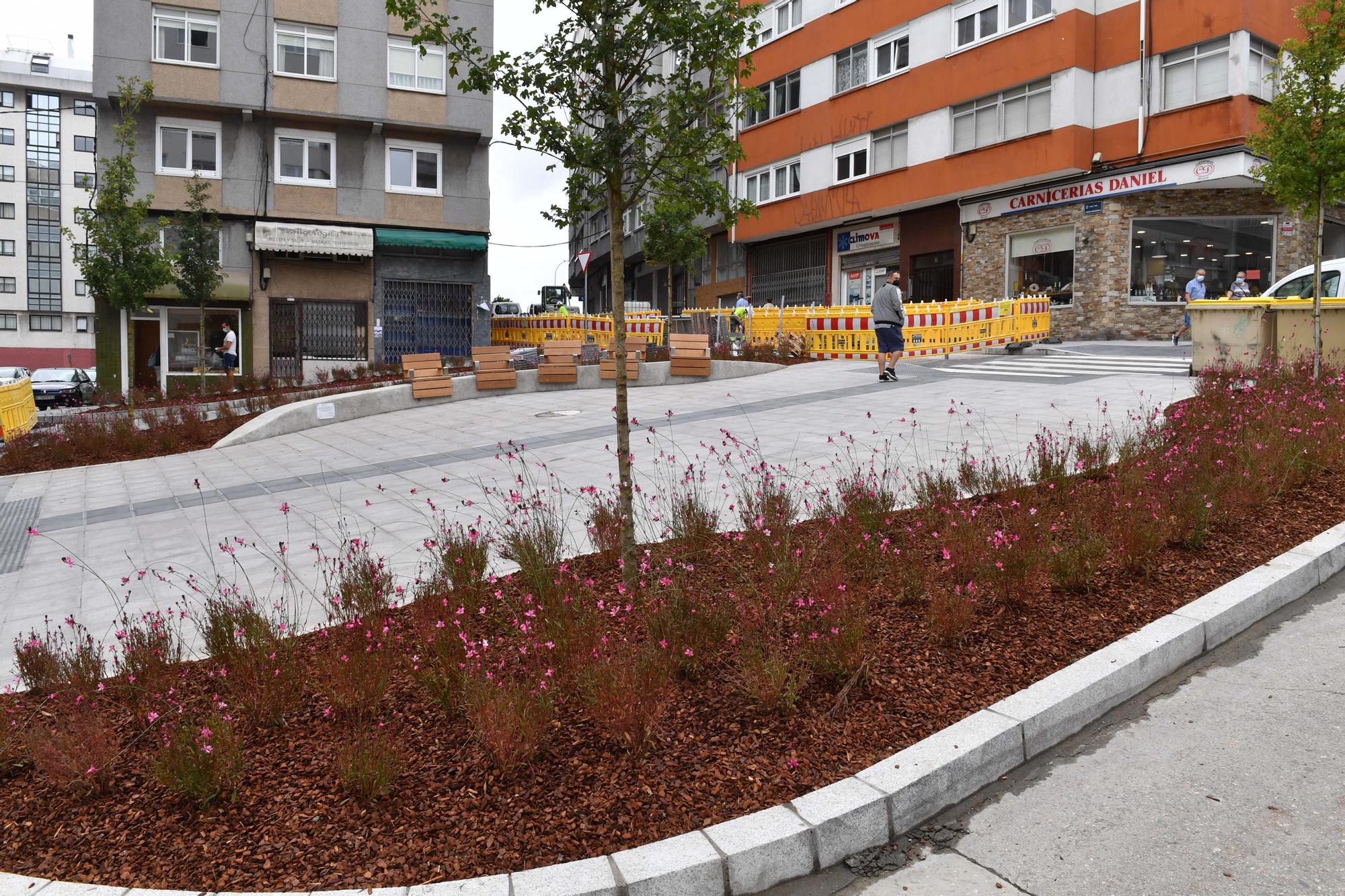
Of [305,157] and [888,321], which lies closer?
[888,321]

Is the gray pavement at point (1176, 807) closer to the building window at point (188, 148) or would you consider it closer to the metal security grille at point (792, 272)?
the building window at point (188, 148)

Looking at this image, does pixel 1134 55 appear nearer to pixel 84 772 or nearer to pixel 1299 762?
pixel 1299 762

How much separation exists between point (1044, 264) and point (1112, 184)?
2959 mm

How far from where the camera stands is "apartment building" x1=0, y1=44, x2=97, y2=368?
236 ft

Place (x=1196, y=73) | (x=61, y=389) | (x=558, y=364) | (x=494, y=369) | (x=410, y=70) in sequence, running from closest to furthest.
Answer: (x=494, y=369), (x=558, y=364), (x=1196, y=73), (x=410, y=70), (x=61, y=389)

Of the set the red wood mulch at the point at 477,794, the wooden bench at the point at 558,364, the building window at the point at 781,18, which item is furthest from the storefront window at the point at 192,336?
the red wood mulch at the point at 477,794

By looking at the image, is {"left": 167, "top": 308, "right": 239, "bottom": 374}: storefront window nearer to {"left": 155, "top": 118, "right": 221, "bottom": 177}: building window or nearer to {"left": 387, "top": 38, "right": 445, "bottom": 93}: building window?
{"left": 155, "top": 118, "right": 221, "bottom": 177}: building window

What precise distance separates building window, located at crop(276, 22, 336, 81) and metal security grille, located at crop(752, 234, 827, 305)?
1822 centimetres

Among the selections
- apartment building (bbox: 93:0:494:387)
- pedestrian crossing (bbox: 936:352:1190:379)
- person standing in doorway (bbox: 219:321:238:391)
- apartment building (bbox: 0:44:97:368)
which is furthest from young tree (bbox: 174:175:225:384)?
apartment building (bbox: 0:44:97:368)

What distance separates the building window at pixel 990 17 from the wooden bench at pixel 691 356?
15823 millimetres

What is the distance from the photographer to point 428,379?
17.8 metres

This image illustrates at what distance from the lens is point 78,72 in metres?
76.5

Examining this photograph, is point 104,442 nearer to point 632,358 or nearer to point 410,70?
point 632,358

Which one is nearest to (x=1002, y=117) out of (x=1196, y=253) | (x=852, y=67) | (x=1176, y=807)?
(x=1196, y=253)
